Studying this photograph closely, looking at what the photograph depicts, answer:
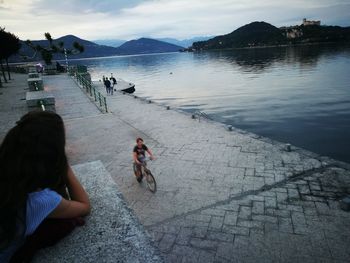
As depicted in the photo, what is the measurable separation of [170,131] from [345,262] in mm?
8558

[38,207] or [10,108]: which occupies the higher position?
[38,207]

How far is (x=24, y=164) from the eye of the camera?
1.65 meters

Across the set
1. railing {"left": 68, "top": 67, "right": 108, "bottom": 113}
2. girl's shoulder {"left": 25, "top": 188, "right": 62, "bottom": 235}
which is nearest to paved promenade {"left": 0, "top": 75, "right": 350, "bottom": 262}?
girl's shoulder {"left": 25, "top": 188, "right": 62, "bottom": 235}

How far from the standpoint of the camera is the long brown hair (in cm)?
164

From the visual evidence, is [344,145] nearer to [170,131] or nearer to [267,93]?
[170,131]

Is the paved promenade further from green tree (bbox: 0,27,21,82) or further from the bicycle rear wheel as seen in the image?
green tree (bbox: 0,27,21,82)

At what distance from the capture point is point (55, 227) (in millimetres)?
2084

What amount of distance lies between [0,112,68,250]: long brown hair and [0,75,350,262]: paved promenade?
353 cm

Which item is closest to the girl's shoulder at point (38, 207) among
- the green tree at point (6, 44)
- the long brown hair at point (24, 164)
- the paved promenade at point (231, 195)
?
the long brown hair at point (24, 164)

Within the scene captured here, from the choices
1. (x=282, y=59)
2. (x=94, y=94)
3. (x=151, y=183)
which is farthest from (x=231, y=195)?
(x=282, y=59)

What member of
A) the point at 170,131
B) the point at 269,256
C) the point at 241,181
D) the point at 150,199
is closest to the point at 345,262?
the point at 269,256

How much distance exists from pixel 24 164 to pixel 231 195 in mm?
5525

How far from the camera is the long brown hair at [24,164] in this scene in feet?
5.38

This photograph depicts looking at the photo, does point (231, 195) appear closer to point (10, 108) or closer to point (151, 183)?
point (151, 183)
